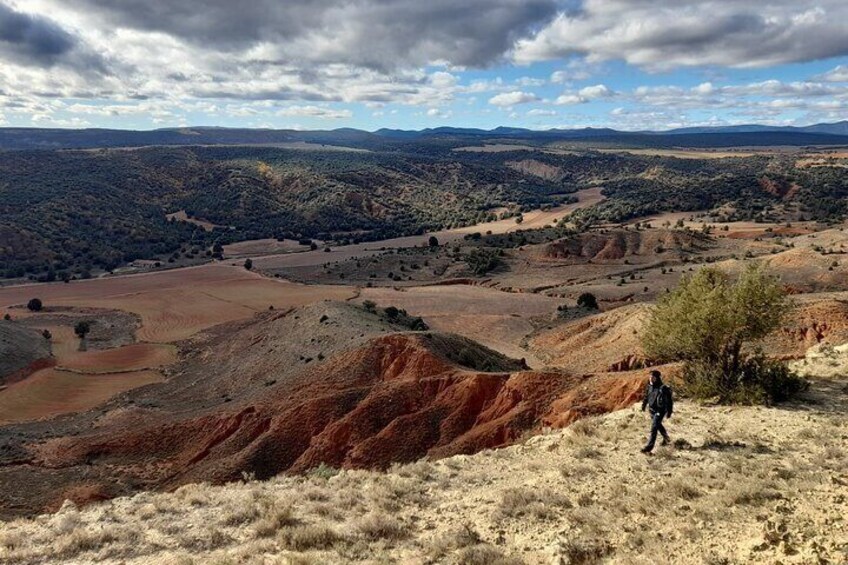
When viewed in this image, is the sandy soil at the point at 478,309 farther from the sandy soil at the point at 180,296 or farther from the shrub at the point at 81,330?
the shrub at the point at 81,330

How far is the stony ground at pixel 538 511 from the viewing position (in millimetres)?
9078

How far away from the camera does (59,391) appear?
3775cm

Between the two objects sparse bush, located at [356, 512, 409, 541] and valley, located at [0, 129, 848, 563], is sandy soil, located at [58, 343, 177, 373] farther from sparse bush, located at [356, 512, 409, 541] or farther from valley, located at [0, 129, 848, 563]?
sparse bush, located at [356, 512, 409, 541]

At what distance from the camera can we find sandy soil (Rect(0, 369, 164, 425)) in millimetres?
34406

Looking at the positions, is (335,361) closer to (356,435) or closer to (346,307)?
(356,435)

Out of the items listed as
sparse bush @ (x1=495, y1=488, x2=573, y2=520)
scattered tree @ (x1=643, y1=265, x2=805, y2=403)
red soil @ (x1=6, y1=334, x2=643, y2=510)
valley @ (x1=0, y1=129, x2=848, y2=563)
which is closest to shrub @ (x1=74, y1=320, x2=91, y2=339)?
valley @ (x1=0, y1=129, x2=848, y2=563)

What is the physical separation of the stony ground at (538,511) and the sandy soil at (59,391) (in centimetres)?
2475

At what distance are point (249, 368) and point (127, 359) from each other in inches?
554

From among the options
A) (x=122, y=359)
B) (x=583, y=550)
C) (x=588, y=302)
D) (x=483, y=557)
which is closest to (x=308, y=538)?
(x=483, y=557)

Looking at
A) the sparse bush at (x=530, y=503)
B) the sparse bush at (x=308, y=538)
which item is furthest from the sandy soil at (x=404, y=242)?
the sparse bush at (x=308, y=538)

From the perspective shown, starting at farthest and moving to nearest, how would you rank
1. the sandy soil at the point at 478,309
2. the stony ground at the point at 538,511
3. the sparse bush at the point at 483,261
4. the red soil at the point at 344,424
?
the sparse bush at the point at 483,261
the sandy soil at the point at 478,309
the red soil at the point at 344,424
the stony ground at the point at 538,511

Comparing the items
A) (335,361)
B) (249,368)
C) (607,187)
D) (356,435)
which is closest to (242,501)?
(356,435)

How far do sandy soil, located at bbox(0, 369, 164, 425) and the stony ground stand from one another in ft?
81.2

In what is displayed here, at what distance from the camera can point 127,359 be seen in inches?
1763
